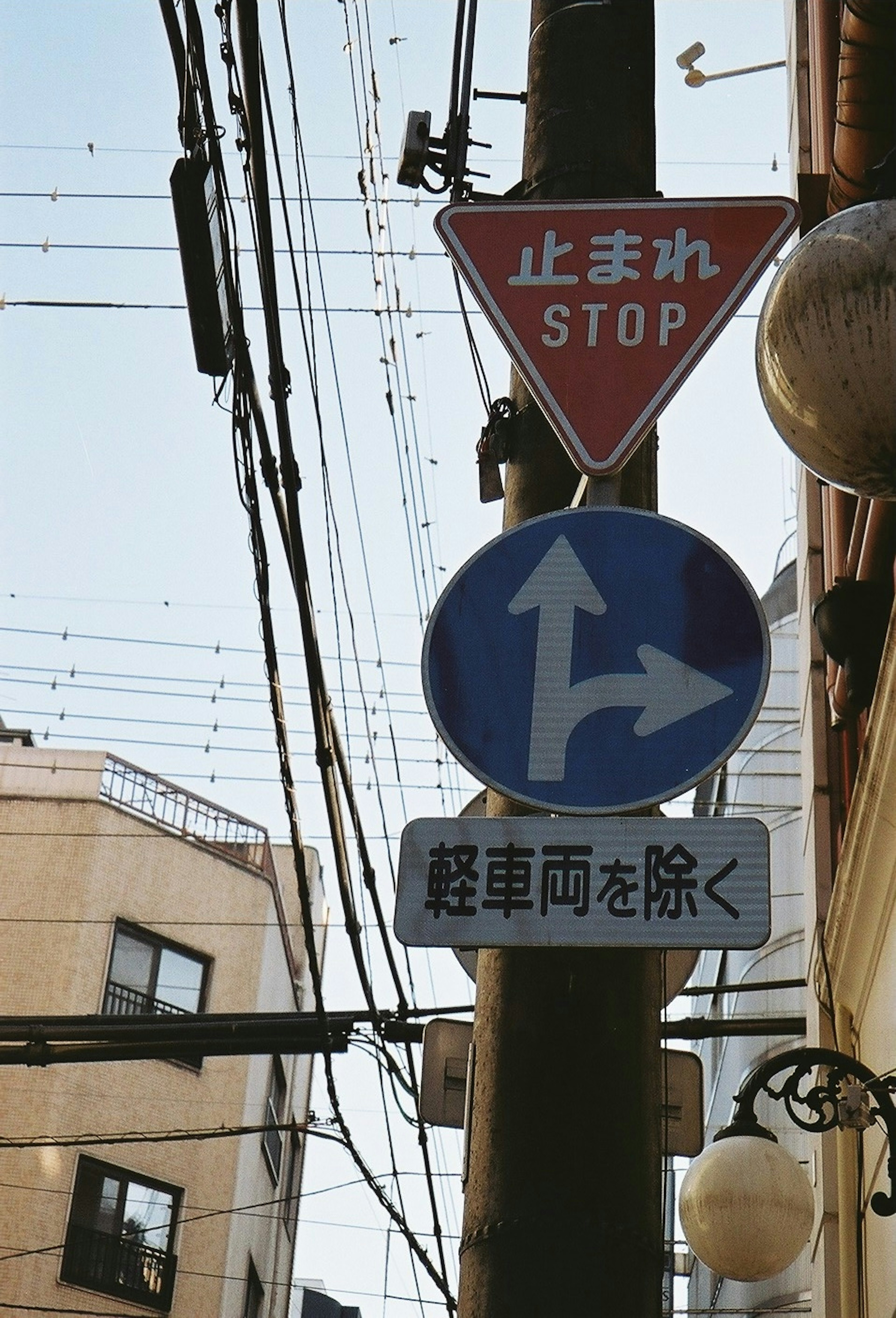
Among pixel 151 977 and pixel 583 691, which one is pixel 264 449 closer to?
pixel 583 691

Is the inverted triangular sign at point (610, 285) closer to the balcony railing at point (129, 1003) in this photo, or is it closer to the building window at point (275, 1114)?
the balcony railing at point (129, 1003)

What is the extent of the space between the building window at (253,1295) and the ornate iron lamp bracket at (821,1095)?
2089 centimetres

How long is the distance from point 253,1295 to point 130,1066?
17.3ft

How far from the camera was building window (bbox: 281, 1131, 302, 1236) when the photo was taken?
29.8 m

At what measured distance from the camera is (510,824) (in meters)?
2.95

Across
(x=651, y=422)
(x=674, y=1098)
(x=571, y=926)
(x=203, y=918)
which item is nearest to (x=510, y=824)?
(x=571, y=926)

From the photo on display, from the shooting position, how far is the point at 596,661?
3078 mm

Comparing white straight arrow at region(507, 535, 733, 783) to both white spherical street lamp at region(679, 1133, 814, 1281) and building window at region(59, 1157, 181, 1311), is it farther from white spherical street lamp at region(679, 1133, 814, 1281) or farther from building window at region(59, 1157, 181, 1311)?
building window at region(59, 1157, 181, 1311)

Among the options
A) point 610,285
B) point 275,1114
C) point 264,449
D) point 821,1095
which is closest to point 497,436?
point 610,285

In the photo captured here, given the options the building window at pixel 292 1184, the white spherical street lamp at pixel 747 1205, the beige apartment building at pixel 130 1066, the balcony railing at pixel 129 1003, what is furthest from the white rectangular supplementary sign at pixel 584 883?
the building window at pixel 292 1184

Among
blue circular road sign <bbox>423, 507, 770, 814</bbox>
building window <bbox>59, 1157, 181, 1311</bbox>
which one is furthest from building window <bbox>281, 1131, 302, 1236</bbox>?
blue circular road sign <bbox>423, 507, 770, 814</bbox>

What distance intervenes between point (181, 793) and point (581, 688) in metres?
24.0

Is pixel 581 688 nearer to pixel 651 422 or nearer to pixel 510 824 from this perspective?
pixel 510 824

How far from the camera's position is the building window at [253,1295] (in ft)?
85.6
